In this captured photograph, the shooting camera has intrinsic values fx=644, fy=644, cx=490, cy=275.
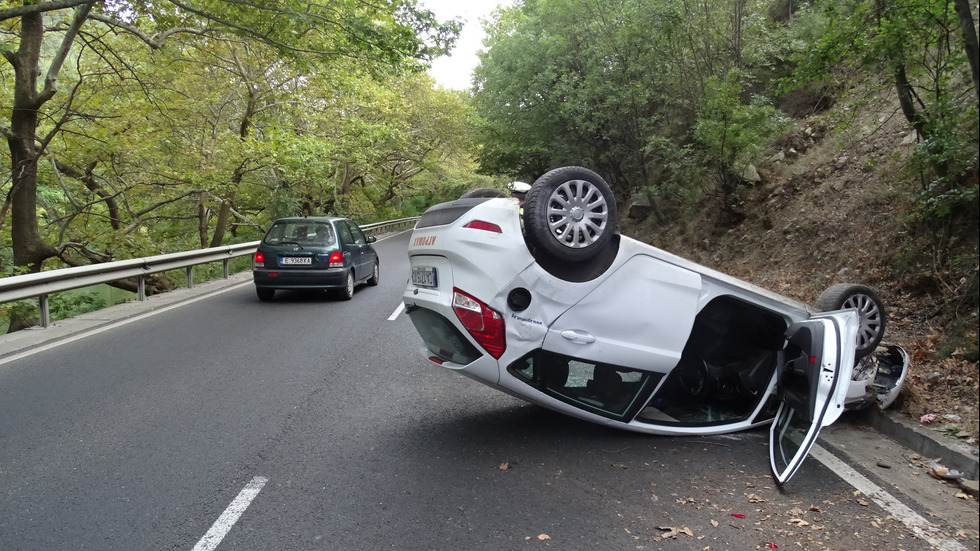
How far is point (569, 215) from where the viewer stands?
14.5ft

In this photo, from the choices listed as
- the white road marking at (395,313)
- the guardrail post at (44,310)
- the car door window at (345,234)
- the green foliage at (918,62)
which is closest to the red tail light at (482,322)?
the green foliage at (918,62)

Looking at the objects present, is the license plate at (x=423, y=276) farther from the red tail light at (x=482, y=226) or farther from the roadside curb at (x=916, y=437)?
the roadside curb at (x=916, y=437)

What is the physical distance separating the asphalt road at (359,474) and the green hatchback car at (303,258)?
494 centimetres

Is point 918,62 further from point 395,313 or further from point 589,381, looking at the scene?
point 395,313

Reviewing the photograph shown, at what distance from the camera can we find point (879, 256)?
9328mm

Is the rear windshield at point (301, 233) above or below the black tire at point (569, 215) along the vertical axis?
below

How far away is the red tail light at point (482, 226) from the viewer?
14.6 feet

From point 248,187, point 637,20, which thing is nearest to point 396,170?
point 248,187

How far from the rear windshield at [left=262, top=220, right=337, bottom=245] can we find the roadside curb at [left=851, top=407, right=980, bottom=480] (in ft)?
30.8

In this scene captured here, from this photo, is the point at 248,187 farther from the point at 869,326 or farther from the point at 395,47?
the point at 869,326

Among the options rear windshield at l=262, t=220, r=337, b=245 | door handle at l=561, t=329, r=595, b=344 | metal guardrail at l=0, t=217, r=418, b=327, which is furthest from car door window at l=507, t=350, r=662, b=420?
rear windshield at l=262, t=220, r=337, b=245

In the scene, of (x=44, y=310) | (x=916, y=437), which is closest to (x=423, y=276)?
(x=916, y=437)

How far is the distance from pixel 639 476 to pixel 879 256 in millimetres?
7008

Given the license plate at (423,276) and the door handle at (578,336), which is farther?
the license plate at (423,276)
